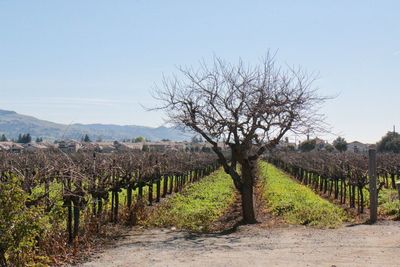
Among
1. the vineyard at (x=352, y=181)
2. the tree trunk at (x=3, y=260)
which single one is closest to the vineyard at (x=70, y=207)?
the tree trunk at (x=3, y=260)

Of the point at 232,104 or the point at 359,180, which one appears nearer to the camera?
the point at 232,104

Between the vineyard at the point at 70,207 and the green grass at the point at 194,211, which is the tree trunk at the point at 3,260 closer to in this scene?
the vineyard at the point at 70,207

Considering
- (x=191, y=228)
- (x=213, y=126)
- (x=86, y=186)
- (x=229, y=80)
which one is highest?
(x=229, y=80)

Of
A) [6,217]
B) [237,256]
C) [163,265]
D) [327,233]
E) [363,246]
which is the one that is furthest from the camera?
[327,233]

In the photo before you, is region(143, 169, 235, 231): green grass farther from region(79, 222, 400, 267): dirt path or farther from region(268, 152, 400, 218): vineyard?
region(268, 152, 400, 218): vineyard

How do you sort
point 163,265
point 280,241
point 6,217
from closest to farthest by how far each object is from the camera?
point 6,217 < point 163,265 < point 280,241

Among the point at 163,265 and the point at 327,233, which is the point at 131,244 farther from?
the point at 327,233

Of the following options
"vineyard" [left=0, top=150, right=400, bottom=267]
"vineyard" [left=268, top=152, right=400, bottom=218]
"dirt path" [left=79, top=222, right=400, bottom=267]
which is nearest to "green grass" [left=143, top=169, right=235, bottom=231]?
"vineyard" [left=0, top=150, right=400, bottom=267]

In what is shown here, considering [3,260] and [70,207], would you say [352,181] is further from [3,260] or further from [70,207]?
[3,260]

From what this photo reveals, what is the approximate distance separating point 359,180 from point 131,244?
10696 millimetres

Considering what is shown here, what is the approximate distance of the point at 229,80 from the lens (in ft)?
52.7

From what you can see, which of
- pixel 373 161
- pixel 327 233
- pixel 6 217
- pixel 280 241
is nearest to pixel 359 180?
pixel 373 161

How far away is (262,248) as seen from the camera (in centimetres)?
1162

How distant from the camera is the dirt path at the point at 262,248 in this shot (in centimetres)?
1018
